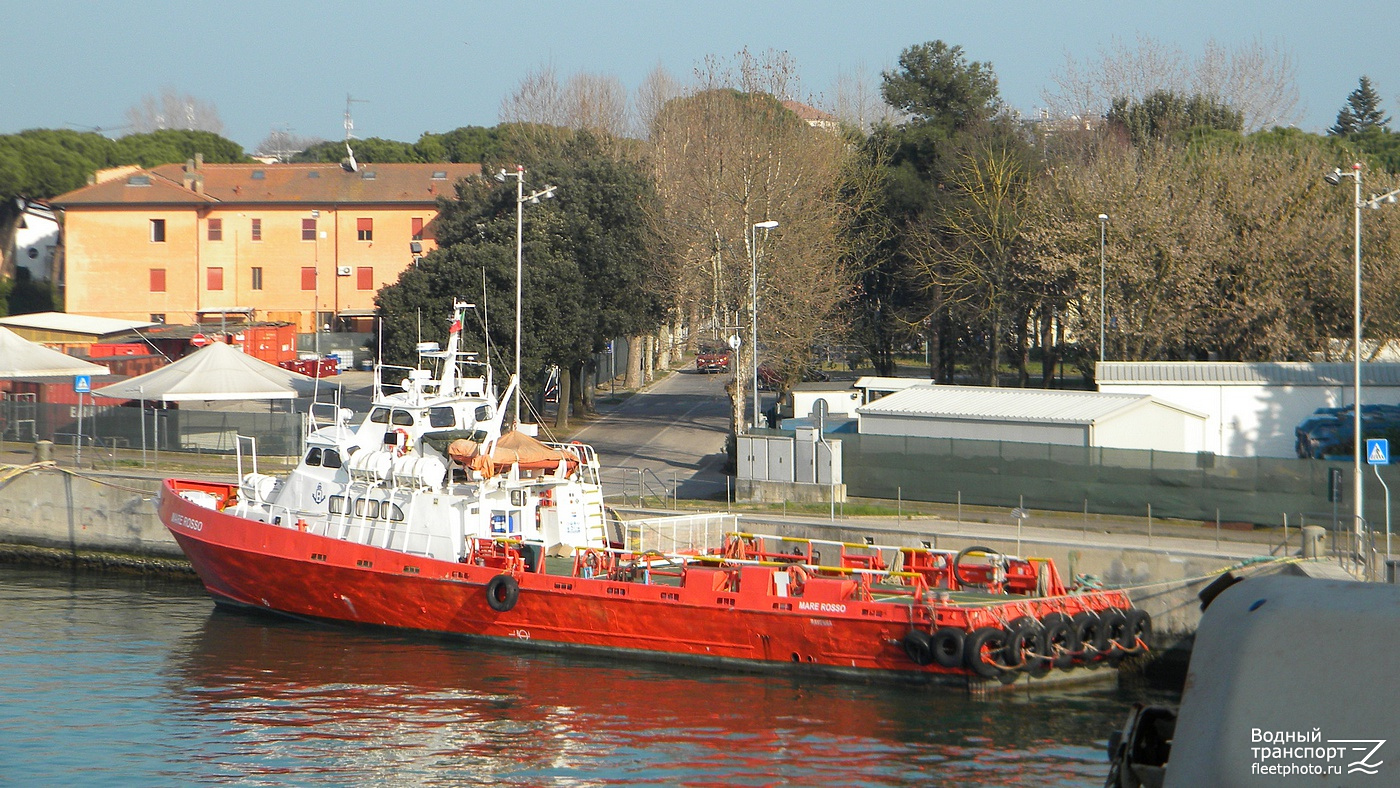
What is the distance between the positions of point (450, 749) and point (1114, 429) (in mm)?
19391

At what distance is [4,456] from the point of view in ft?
110

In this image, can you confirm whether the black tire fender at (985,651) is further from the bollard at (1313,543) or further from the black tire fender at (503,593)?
the black tire fender at (503,593)

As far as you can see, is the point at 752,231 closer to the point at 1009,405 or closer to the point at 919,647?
the point at 1009,405

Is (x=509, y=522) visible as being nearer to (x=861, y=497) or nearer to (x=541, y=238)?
(x=861, y=497)

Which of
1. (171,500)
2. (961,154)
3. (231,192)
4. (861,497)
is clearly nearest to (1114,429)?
(861,497)

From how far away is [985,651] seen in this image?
18.1m

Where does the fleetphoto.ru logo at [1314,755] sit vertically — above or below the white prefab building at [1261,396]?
below

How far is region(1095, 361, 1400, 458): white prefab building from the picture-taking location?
3225 cm

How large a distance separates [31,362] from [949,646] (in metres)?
34.2

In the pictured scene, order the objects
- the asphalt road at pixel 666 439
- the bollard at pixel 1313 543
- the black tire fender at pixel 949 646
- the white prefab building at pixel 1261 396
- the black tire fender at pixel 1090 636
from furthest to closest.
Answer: the asphalt road at pixel 666 439 → the white prefab building at pixel 1261 396 → the bollard at pixel 1313 543 → the black tire fender at pixel 1090 636 → the black tire fender at pixel 949 646

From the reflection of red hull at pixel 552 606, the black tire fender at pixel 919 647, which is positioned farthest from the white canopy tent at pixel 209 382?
the black tire fender at pixel 919 647

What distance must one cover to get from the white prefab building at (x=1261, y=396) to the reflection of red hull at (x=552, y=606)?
612 inches

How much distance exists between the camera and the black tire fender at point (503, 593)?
819 inches

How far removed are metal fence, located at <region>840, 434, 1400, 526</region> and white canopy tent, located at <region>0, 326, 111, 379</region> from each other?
2692 cm
